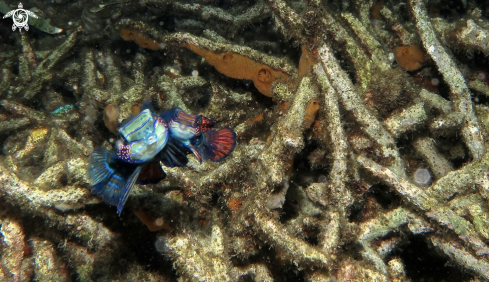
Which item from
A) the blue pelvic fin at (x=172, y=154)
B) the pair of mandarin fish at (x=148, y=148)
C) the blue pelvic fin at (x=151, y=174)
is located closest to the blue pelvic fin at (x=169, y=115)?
the pair of mandarin fish at (x=148, y=148)

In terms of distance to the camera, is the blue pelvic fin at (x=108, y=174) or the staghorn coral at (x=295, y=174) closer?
the blue pelvic fin at (x=108, y=174)

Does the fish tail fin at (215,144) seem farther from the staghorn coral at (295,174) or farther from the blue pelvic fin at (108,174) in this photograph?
the staghorn coral at (295,174)

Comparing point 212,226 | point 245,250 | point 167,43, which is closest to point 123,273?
point 212,226

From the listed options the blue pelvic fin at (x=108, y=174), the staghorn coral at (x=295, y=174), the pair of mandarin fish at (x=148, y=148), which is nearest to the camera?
the pair of mandarin fish at (x=148, y=148)

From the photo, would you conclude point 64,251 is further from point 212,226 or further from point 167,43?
point 167,43

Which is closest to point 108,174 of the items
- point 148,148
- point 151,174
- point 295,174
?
point 151,174

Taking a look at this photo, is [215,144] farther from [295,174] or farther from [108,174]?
[295,174]
